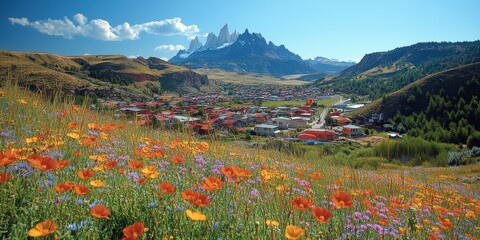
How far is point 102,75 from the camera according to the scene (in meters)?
102

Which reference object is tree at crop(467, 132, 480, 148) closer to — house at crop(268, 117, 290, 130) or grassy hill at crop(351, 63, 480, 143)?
grassy hill at crop(351, 63, 480, 143)

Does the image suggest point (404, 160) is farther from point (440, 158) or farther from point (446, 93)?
point (446, 93)

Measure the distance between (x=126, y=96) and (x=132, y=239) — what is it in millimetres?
87219

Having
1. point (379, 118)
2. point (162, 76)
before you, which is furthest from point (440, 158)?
point (162, 76)

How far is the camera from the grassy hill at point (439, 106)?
59572 millimetres

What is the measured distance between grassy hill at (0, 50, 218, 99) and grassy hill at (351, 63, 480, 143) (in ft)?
232

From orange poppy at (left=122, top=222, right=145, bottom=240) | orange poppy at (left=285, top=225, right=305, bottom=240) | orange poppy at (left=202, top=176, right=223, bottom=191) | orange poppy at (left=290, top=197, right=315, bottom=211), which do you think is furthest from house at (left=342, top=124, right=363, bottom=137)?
orange poppy at (left=122, top=222, right=145, bottom=240)

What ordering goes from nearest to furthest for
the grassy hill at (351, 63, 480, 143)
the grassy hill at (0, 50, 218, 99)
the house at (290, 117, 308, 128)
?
1. the grassy hill at (351, 63, 480, 143)
2. the grassy hill at (0, 50, 218, 99)
3. the house at (290, 117, 308, 128)

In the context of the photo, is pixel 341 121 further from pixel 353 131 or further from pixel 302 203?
pixel 302 203

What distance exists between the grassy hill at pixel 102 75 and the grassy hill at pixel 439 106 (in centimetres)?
7084

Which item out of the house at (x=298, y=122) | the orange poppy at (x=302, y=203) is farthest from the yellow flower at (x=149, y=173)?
the house at (x=298, y=122)

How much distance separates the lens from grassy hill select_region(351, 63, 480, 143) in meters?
59.6

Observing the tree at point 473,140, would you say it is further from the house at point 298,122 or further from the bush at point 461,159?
the house at point 298,122

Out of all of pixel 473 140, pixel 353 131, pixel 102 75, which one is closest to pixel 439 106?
pixel 353 131
